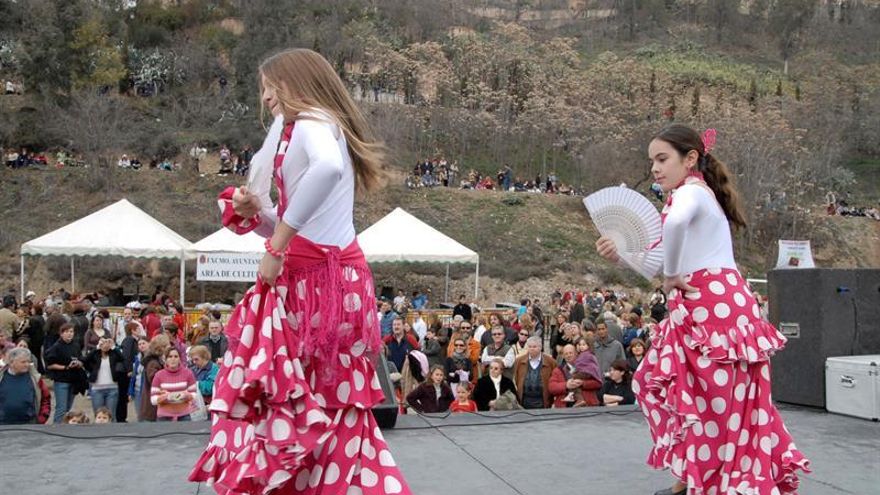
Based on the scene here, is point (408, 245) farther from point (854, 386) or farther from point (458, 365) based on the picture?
point (854, 386)

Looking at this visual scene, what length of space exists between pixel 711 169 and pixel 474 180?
37344mm

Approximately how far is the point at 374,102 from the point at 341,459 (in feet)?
141

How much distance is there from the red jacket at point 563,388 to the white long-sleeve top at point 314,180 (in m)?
5.31

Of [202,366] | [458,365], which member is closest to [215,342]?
[202,366]

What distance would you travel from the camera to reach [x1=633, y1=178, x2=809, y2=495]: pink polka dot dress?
12.5 feet

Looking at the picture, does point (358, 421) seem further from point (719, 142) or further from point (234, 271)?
point (719, 142)

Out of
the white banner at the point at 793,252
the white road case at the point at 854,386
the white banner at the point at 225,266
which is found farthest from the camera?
the white banner at the point at 225,266

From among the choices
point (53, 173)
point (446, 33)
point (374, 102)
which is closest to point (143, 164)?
point (53, 173)

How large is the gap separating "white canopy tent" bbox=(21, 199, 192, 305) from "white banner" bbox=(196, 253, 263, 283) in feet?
1.81

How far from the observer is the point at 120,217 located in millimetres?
19094

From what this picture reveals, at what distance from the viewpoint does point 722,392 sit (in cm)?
382

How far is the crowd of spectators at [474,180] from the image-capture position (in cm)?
3975

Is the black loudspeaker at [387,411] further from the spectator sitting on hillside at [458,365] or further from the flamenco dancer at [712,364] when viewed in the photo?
the spectator sitting on hillside at [458,365]

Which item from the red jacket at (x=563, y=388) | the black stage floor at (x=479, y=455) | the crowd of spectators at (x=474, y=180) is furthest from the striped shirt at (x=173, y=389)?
the crowd of spectators at (x=474, y=180)
